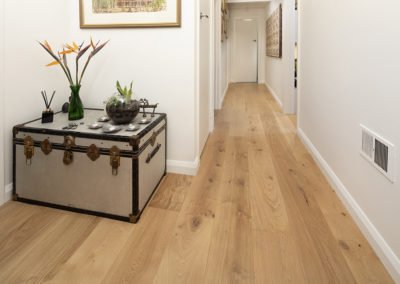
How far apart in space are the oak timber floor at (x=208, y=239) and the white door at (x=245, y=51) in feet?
24.2

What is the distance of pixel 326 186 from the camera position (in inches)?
76.5

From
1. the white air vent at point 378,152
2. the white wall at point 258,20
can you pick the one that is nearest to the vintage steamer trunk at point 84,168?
the white air vent at point 378,152

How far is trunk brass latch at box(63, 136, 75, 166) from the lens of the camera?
60.9 inches

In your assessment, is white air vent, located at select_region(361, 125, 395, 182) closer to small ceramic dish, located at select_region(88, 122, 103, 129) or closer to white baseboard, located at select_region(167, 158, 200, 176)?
white baseboard, located at select_region(167, 158, 200, 176)

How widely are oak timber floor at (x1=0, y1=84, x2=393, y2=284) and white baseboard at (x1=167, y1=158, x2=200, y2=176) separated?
0.05m

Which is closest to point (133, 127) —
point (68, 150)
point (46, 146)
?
point (68, 150)

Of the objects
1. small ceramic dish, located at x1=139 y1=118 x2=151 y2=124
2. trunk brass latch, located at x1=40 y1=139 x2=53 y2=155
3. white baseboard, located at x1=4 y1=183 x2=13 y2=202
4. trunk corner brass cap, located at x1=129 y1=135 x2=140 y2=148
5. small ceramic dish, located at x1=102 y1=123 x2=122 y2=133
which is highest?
small ceramic dish, located at x1=139 y1=118 x2=151 y2=124

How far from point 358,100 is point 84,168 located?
1.51 m

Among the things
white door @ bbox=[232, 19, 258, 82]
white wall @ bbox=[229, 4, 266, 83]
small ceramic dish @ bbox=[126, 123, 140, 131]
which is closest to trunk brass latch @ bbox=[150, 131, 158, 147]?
small ceramic dish @ bbox=[126, 123, 140, 131]

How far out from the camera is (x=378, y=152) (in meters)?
1.28

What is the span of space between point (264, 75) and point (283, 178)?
711 cm

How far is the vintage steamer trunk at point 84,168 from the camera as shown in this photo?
59.4 inches

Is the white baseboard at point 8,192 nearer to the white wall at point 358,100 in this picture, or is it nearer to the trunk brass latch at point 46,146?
the trunk brass latch at point 46,146

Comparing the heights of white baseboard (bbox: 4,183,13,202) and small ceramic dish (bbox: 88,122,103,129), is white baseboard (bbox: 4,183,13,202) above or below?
below
